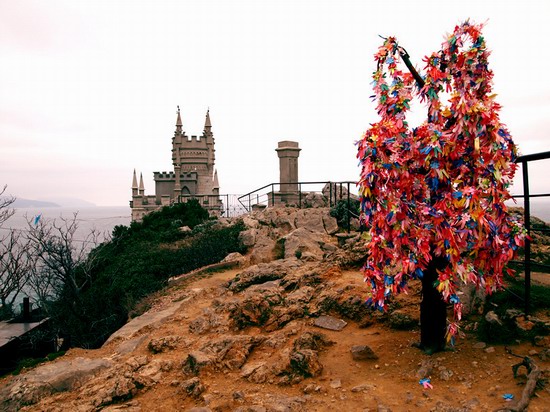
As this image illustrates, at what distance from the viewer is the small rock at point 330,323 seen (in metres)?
5.58

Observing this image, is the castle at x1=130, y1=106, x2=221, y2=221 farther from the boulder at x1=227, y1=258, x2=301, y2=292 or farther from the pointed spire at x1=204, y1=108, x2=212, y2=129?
the boulder at x1=227, y1=258, x2=301, y2=292

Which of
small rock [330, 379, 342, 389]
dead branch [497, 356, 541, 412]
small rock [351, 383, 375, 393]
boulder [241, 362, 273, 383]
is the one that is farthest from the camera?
boulder [241, 362, 273, 383]

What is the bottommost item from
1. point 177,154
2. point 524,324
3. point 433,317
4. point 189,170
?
point 524,324

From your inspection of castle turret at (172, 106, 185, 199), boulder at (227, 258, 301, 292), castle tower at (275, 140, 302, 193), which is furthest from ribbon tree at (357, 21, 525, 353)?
castle turret at (172, 106, 185, 199)

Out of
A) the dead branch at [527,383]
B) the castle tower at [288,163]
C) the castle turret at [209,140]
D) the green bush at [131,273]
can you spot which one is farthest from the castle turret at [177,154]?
the dead branch at [527,383]

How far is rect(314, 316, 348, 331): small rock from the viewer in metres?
5.58

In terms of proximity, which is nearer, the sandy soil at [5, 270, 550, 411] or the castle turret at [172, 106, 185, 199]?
the sandy soil at [5, 270, 550, 411]

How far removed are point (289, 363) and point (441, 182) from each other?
8.66ft

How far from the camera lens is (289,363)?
4582mm

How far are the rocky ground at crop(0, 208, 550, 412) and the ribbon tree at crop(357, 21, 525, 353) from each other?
518 millimetres

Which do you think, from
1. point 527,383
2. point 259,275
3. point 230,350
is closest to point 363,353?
point 527,383

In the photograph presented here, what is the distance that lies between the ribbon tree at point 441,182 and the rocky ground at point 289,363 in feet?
1.70

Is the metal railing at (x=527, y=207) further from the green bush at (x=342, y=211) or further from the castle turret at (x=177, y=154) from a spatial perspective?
the castle turret at (x=177, y=154)

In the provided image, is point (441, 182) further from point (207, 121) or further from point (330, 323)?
point (207, 121)
